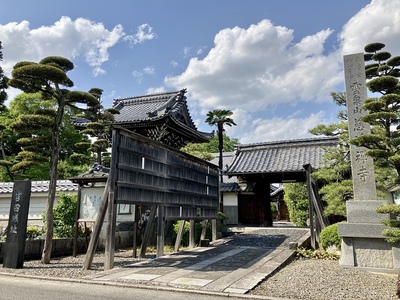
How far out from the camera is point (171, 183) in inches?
440

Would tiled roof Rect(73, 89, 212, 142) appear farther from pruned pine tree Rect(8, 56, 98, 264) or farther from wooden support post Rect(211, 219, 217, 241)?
wooden support post Rect(211, 219, 217, 241)

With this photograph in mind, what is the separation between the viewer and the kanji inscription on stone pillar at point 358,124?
919cm

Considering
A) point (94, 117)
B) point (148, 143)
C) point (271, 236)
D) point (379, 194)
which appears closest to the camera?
point (148, 143)

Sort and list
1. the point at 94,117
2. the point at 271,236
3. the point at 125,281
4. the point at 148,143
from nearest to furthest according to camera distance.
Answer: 1. the point at 125,281
2. the point at 148,143
3. the point at 94,117
4. the point at 271,236

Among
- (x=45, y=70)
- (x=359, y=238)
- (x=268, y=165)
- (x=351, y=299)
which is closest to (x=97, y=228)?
(x=45, y=70)

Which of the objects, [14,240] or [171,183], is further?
[171,183]

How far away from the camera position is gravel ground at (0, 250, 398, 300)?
589 centimetres

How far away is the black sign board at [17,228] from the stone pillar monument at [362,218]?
9148mm

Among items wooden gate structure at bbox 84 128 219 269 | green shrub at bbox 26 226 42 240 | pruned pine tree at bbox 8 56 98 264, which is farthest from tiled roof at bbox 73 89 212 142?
green shrub at bbox 26 226 42 240

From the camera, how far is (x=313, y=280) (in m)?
6.99

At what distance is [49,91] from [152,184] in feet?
15.0

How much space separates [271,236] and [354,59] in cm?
978

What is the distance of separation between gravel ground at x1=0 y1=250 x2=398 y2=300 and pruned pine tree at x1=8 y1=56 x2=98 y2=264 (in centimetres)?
155

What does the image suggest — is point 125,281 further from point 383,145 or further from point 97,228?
point 383,145
